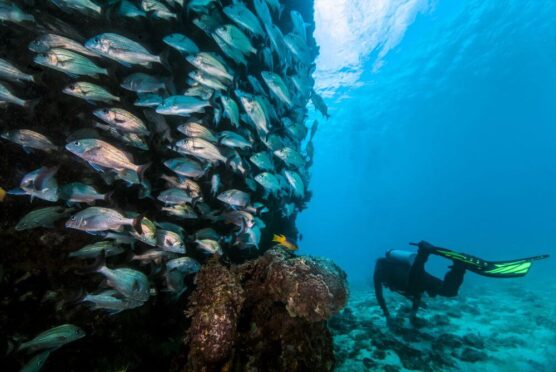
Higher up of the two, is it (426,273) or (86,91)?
(426,273)

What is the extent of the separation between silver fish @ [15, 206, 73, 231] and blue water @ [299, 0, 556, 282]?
2772 cm

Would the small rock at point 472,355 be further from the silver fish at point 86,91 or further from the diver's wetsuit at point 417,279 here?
the silver fish at point 86,91

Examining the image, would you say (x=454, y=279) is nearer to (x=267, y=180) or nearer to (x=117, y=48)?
(x=267, y=180)

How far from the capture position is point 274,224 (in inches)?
357

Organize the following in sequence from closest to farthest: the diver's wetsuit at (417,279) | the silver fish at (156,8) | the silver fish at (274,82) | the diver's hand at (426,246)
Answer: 1. the silver fish at (156,8)
2. the silver fish at (274,82)
3. the diver's hand at (426,246)
4. the diver's wetsuit at (417,279)

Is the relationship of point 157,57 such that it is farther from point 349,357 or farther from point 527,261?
point 527,261

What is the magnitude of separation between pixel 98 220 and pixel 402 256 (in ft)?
28.8

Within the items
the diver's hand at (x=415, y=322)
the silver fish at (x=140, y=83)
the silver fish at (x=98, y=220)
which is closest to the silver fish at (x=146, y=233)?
the silver fish at (x=98, y=220)

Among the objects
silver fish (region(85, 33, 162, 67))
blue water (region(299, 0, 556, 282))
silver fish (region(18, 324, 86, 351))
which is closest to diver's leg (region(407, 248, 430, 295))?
silver fish (region(18, 324, 86, 351))

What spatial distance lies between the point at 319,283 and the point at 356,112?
45.8m

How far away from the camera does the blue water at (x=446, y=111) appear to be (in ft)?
97.2

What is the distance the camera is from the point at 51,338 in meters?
3.32

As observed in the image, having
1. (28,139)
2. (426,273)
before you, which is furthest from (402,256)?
(28,139)

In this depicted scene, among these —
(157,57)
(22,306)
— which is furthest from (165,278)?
(157,57)
